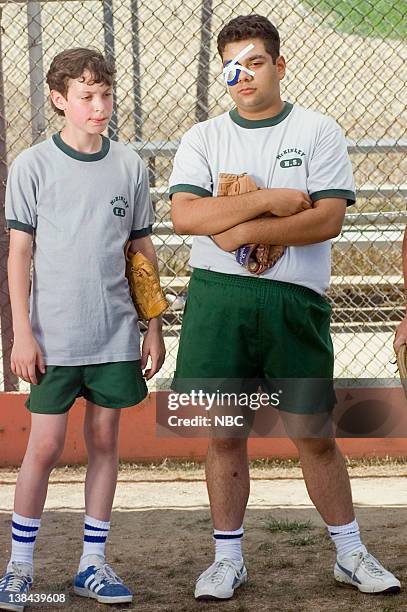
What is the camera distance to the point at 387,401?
17.6ft

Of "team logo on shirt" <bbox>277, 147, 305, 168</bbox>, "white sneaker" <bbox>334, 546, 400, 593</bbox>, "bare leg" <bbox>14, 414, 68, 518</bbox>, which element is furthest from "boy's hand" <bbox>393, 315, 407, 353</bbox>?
"bare leg" <bbox>14, 414, 68, 518</bbox>

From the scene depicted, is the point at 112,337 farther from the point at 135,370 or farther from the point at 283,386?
the point at 283,386

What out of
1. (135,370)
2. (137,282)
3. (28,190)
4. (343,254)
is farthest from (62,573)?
(343,254)

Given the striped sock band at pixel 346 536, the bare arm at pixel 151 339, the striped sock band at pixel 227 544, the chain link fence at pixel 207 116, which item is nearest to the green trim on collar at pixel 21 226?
the bare arm at pixel 151 339

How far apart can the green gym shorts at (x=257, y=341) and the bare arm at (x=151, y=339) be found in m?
0.08

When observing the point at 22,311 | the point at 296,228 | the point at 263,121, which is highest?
the point at 263,121

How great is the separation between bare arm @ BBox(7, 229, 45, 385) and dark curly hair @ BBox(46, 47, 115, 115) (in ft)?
1.63

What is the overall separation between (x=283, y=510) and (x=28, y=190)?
80.6 inches

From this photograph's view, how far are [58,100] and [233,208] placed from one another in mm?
668

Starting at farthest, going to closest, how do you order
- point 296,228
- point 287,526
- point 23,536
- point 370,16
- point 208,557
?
point 370,16 → point 287,526 → point 208,557 → point 23,536 → point 296,228

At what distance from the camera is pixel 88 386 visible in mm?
3412

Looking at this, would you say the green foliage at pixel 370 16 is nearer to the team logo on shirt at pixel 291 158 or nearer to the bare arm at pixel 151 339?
the team logo on shirt at pixel 291 158

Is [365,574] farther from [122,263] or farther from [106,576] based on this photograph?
[122,263]

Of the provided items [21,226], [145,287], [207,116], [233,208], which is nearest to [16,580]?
[145,287]
